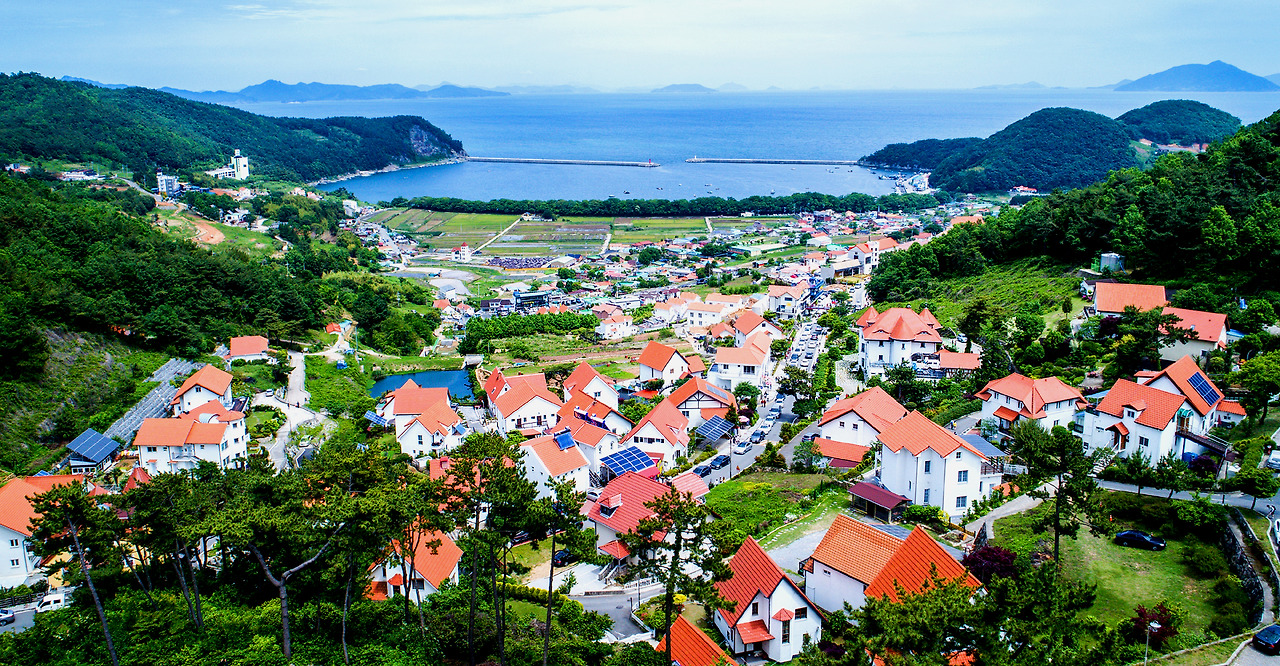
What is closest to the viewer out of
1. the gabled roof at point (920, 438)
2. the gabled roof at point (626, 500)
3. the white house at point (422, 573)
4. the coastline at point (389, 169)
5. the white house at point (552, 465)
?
Answer: the white house at point (422, 573)

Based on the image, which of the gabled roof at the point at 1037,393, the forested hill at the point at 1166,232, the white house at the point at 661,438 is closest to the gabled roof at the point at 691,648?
the white house at the point at 661,438

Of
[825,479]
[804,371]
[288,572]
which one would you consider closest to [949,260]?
[804,371]

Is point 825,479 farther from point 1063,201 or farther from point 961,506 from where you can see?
point 1063,201

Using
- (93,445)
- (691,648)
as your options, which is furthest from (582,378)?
(691,648)

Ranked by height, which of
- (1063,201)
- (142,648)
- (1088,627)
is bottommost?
(142,648)

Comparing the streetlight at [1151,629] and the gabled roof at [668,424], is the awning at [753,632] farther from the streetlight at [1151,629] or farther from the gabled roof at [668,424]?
the gabled roof at [668,424]

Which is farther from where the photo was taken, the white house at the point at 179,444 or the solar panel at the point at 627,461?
the white house at the point at 179,444
